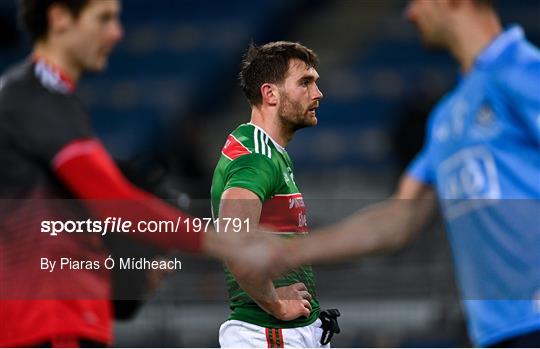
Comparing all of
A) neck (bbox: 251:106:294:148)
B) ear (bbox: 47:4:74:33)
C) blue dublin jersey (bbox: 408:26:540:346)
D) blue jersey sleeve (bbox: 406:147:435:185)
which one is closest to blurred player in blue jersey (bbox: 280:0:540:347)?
blue dublin jersey (bbox: 408:26:540:346)

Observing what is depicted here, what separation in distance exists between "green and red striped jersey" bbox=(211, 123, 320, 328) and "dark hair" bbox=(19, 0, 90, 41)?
126 centimetres

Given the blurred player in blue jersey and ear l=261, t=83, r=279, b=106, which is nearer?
ear l=261, t=83, r=279, b=106

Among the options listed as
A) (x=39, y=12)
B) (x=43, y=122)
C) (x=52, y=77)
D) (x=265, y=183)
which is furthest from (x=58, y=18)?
(x=265, y=183)

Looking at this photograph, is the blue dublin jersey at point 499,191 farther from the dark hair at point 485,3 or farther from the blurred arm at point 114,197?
the blurred arm at point 114,197

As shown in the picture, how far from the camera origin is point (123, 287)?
11.1ft

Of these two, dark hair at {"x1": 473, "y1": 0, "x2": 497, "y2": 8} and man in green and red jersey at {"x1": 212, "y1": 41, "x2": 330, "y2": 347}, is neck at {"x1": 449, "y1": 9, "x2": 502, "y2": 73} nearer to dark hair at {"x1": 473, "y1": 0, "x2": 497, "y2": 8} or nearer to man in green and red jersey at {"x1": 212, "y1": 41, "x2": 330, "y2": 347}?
dark hair at {"x1": 473, "y1": 0, "x2": 497, "y2": 8}

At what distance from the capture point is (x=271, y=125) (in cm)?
230

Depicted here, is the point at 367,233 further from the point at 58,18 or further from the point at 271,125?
the point at 58,18

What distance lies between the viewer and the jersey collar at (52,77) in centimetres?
325

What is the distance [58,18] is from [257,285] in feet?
4.86

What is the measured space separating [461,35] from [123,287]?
135 centimetres

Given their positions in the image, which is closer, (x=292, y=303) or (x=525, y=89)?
(x=292, y=303)

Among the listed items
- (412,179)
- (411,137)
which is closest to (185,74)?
(411,137)

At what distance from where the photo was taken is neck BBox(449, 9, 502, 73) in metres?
3.75
